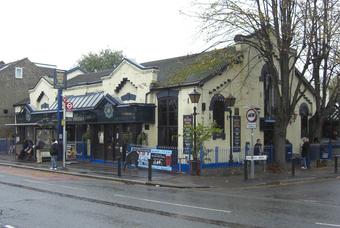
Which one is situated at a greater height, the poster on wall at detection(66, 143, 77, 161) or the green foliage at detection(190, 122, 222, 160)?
the green foliage at detection(190, 122, 222, 160)

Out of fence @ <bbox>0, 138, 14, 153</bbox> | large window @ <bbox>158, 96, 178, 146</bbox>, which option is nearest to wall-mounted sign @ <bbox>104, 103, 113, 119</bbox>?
large window @ <bbox>158, 96, 178, 146</bbox>

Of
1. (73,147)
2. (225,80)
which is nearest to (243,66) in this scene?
(225,80)

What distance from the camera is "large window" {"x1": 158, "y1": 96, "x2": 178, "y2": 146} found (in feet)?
86.5

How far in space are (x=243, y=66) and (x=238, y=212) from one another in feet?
54.5

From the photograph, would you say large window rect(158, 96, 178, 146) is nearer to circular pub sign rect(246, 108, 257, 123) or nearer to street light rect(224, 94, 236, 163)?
street light rect(224, 94, 236, 163)

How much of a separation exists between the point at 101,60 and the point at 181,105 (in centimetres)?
4779

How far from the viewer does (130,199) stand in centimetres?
1443

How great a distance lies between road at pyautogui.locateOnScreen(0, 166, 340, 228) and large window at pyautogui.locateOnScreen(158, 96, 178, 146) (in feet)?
26.0

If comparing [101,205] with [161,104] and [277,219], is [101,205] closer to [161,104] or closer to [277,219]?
[277,219]

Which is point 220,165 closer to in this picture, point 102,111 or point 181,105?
point 181,105

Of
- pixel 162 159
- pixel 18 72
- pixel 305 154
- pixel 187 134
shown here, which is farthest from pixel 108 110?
pixel 18 72

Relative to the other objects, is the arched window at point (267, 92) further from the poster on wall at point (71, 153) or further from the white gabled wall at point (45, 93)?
the white gabled wall at point (45, 93)

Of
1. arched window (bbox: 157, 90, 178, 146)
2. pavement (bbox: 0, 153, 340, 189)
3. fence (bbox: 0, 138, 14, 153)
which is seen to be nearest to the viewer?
pavement (bbox: 0, 153, 340, 189)

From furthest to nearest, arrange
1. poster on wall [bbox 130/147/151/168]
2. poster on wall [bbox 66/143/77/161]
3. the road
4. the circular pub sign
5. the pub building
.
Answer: poster on wall [bbox 66/143/77/161], poster on wall [bbox 130/147/151/168], the pub building, the circular pub sign, the road
